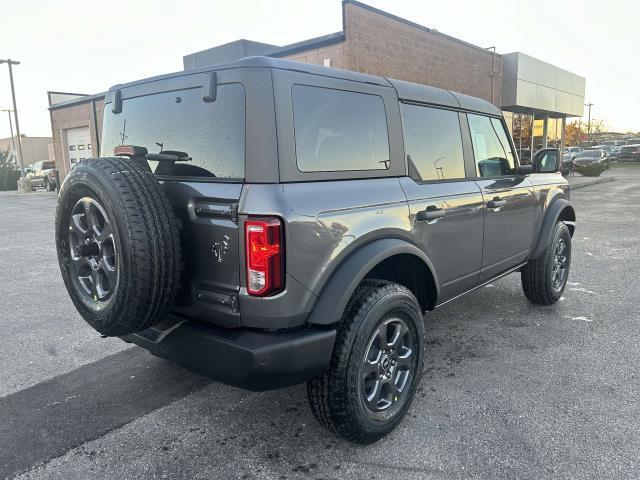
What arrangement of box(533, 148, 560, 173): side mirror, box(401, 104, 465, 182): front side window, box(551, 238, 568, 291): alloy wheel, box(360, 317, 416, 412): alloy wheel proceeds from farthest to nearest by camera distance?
box(551, 238, 568, 291): alloy wheel → box(533, 148, 560, 173): side mirror → box(401, 104, 465, 182): front side window → box(360, 317, 416, 412): alloy wheel

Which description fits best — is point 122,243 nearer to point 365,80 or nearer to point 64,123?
point 365,80

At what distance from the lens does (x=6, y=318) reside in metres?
4.95

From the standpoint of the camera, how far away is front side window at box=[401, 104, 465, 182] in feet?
10.4

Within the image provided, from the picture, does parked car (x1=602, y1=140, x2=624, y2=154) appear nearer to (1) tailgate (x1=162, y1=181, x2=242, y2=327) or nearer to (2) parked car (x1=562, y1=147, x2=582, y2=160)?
(2) parked car (x1=562, y1=147, x2=582, y2=160)

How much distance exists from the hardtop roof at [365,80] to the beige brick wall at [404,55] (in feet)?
29.7

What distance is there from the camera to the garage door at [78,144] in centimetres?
2212

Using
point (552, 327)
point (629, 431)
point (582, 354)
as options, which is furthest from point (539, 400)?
point (552, 327)

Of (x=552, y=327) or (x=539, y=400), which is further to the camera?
(x=552, y=327)

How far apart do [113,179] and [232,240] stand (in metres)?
0.63

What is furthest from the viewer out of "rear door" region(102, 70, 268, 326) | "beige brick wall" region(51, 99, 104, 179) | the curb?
"beige brick wall" region(51, 99, 104, 179)

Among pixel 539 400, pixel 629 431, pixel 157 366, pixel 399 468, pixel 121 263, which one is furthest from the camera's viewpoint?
pixel 157 366

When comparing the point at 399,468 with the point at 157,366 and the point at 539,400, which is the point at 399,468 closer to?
the point at 539,400

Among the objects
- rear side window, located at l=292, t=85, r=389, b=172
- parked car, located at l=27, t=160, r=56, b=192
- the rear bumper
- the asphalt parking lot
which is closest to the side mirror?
the asphalt parking lot

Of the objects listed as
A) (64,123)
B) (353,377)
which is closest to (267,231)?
(353,377)
